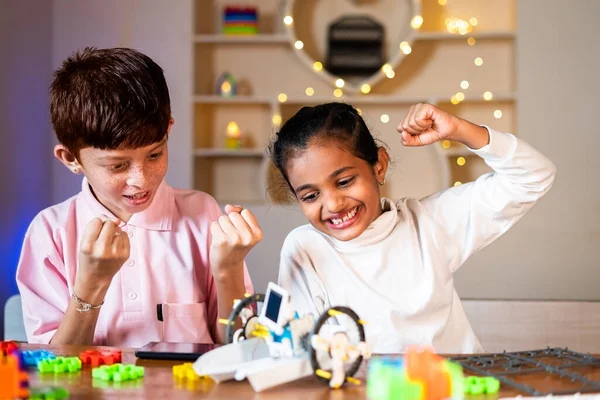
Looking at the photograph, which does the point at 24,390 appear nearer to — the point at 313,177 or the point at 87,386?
the point at 87,386

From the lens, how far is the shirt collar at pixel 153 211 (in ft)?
4.84

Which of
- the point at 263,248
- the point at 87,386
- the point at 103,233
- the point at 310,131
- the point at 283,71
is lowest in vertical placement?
the point at 263,248

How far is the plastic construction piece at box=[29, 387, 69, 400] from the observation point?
0.81 m

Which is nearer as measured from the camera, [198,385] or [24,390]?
[24,390]

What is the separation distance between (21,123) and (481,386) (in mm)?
2697

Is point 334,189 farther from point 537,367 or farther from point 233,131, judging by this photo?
point 233,131

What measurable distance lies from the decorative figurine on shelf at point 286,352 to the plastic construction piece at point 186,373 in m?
0.02

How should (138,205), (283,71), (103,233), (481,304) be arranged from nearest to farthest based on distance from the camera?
(103,233), (138,205), (481,304), (283,71)

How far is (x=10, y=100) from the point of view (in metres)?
3.02

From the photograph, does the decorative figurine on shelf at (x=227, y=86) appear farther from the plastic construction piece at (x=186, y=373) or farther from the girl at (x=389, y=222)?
the plastic construction piece at (x=186, y=373)

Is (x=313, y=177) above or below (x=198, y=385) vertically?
above

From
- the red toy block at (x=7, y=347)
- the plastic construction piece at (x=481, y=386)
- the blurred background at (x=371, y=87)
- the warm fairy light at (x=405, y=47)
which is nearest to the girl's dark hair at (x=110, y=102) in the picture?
the red toy block at (x=7, y=347)

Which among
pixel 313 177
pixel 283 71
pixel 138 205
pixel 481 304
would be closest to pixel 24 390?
pixel 138 205

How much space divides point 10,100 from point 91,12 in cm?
82
